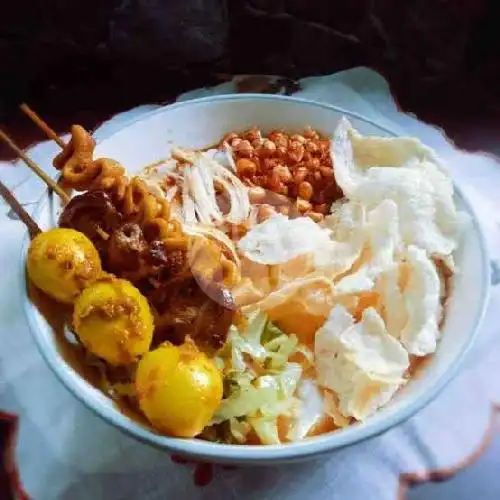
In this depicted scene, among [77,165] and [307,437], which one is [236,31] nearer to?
[77,165]

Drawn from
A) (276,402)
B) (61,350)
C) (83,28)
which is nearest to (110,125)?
(83,28)

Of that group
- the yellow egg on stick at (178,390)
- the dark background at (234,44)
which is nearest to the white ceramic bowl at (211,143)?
the yellow egg on stick at (178,390)

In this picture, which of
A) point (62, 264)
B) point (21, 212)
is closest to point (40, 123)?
point (21, 212)

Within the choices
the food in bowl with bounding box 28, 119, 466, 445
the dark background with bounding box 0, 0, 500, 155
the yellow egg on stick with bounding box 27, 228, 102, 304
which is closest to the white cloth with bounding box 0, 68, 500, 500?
the food in bowl with bounding box 28, 119, 466, 445

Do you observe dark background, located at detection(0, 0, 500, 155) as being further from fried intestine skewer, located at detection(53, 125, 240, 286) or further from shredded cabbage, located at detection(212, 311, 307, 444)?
shredded cabbage, located at detection(212, 311, 307, 444)

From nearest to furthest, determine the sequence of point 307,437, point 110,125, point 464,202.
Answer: point 307,437 → point 464,202 → point 110,125
